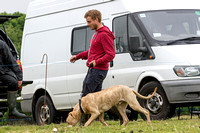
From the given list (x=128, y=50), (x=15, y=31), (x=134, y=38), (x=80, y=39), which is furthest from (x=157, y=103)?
(x=15, y=31)

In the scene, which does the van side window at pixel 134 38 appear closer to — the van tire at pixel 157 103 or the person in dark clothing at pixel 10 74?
the van tire at pixel 157 103

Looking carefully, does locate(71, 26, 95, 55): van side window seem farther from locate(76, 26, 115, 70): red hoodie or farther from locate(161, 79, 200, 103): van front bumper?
locate(76, 26, 115, 70): red hoodie

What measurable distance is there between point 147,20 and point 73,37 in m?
2.32

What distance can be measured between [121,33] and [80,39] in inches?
57.4

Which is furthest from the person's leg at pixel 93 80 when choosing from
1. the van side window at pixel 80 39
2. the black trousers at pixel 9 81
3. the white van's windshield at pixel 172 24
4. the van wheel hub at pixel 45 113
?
the van wheel hub at pixel 45 113

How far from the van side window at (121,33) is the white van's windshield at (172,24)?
41 centimetres

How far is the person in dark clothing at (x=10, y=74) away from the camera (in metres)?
9.46

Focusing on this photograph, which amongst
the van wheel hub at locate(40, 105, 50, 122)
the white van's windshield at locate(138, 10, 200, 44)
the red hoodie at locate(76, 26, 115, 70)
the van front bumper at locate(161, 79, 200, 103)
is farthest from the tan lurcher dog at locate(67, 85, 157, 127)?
the van wheel hub at locate(40, 105, 50, 122)

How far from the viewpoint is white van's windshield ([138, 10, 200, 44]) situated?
10602 millimetres

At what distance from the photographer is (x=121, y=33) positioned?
11.1 metres

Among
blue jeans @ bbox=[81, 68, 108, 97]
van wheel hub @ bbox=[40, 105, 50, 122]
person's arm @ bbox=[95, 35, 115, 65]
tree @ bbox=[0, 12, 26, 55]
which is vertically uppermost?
tree @ bbox=[0, 12, 26, 55]

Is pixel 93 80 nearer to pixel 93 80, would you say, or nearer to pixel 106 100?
pixel 93 80

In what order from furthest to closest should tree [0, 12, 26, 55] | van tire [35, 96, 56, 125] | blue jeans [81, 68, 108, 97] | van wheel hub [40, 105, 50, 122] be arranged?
tree [0, 12, 26, 55] < van wheel hub [40, 105, 50, 122] < van tire [35, 96, 56, 125] < blue jeans [81, 68, 108, 97]

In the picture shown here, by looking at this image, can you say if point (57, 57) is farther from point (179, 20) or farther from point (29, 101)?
point (179, 20)
